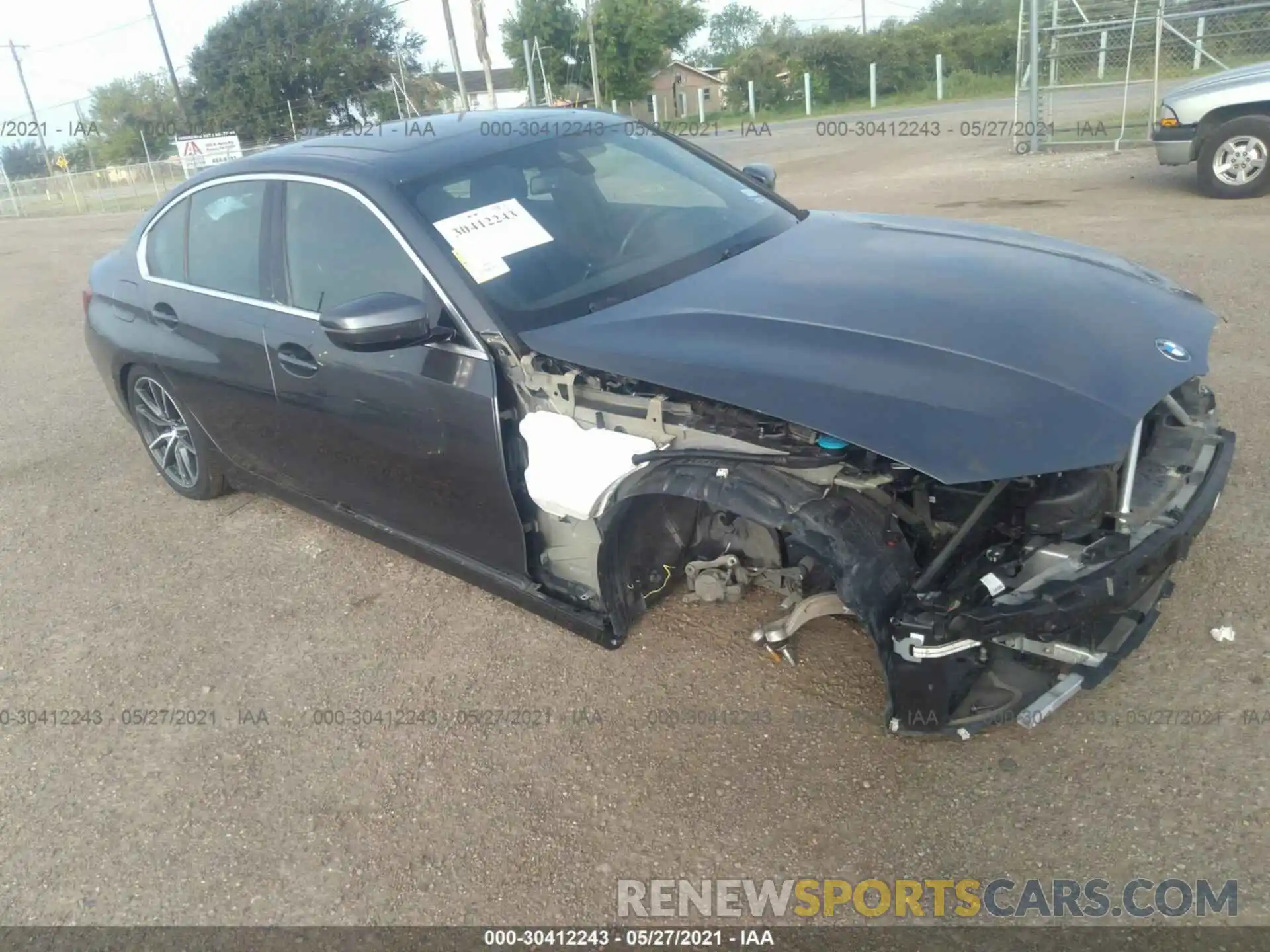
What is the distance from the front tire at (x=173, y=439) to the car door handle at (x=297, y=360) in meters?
1.06

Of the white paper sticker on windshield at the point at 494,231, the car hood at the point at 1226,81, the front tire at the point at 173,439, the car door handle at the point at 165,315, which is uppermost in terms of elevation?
the white paper sticker on windshield at the point at 494,231

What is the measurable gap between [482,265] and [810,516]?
55.6 inches

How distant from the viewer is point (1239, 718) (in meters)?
2.63

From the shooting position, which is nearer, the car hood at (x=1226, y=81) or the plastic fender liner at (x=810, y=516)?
the plastic fender liner at (x=810, y=516)

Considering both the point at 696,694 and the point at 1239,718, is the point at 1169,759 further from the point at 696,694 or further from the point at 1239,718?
the point at 696,694

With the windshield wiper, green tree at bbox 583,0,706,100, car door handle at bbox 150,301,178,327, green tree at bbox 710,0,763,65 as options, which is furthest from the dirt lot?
green tree at bbox 710,0,763,65

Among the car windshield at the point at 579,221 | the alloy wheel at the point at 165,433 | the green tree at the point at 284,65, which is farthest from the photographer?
the green tree at the point at 284,65

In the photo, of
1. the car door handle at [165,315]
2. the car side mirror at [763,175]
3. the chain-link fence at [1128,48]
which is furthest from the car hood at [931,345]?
the chain-link fence at [1128,48]

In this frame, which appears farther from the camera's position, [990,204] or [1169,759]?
[990,204]

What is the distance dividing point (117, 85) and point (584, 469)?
78.0 m

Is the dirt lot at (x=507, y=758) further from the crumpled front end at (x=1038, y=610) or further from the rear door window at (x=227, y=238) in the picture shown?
the rear door window at (x=227, y=238)

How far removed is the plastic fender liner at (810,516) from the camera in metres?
2.40

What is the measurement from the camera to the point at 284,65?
47.0m

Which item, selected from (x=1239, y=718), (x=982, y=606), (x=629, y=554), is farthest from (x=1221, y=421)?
(x=629, y=554)
